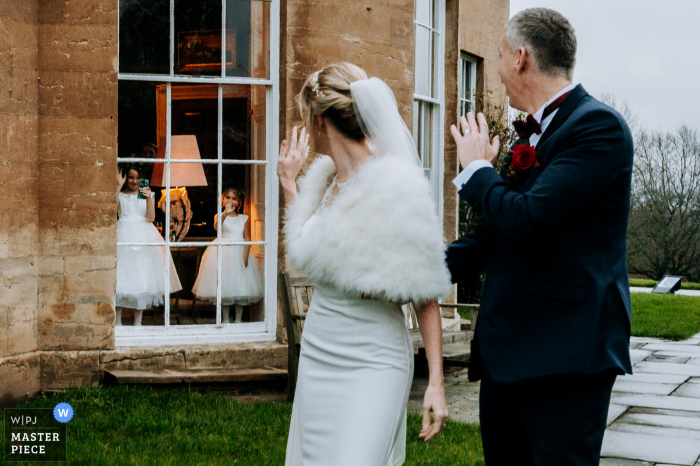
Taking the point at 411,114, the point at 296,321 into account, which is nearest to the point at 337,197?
the point at 296,321

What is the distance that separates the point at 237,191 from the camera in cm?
654

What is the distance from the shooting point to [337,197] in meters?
2.71

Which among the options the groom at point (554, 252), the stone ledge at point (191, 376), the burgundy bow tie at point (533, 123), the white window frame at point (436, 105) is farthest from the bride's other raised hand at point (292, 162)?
the white window frame at point (436, 105)

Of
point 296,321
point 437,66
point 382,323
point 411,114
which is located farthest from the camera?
point 437,66

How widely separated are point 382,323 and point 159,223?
13.5 feet

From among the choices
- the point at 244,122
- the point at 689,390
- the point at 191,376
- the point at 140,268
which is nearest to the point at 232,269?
the point at 140,268

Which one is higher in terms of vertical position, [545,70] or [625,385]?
[545,70]

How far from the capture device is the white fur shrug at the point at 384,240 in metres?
2.54

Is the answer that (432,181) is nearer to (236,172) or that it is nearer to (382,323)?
(236,172)

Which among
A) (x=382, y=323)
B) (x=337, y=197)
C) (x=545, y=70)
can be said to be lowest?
(x=382, y=323)

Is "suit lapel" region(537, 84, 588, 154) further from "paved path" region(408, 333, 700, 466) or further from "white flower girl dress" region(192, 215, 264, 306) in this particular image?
"white flower girl dress" region(192, 215, 264, 306)

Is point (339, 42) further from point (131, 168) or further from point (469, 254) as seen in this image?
point (469, 254)

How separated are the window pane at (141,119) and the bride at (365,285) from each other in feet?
12.7

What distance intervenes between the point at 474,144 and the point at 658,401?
4.96m
